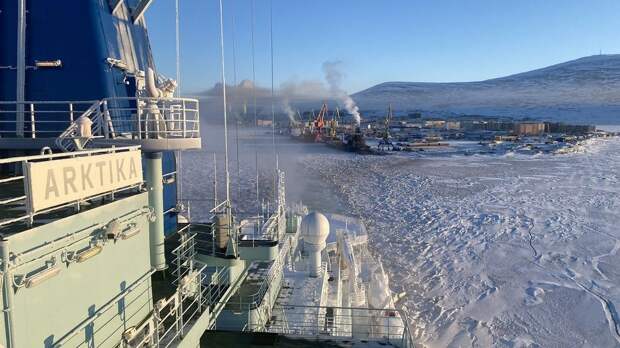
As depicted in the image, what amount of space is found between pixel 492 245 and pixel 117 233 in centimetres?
1701

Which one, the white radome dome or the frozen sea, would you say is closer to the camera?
the white radome dome

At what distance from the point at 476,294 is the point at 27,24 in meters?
14.0

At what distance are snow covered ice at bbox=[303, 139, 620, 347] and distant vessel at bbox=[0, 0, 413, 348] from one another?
2142mm

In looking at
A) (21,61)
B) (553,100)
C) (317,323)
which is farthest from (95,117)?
(553,100)

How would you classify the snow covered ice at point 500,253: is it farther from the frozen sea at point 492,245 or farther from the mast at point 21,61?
the mast at point 21,61

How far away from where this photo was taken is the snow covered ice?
40.5ft

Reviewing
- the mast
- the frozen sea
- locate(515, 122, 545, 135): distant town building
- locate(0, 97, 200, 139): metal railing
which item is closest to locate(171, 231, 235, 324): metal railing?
locate(0, 97, 200, 139): metal railing

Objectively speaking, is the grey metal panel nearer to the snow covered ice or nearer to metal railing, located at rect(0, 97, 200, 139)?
metal railing, located at rect(0, 97, 200, 139)

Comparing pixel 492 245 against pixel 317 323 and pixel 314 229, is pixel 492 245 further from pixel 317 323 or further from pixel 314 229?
pixel 317 323

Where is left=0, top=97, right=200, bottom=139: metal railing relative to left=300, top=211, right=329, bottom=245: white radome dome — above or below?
above

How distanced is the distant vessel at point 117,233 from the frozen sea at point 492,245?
218cm

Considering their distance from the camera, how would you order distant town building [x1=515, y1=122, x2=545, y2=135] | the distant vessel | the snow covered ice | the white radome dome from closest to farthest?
the distant vessel
the white radome dome
the snow covered ice
distant town building [x1=515, y1=122, x2=545, y2=135]

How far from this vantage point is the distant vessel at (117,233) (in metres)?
4.33

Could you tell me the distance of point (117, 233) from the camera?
5156 millimetres
